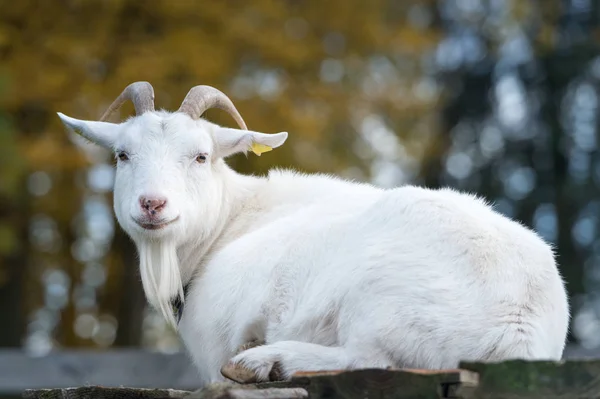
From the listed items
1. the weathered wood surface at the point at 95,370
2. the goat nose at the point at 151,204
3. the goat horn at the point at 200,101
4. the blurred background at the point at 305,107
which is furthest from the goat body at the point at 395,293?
the blurred background at the point at 305,107

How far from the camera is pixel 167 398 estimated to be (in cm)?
449

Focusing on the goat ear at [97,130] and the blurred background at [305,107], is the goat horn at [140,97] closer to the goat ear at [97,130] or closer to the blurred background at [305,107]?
the goat ear at [97,130]

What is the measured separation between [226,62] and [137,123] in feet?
24.8

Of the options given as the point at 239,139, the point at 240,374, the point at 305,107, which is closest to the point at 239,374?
the point at 240,374

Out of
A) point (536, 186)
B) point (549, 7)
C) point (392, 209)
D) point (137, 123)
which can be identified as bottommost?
point (536, 186)

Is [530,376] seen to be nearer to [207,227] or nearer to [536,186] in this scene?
[207,227]

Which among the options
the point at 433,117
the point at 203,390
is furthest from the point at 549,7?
the point at 203,390

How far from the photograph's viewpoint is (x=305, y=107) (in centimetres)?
1445

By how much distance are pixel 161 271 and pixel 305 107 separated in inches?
332

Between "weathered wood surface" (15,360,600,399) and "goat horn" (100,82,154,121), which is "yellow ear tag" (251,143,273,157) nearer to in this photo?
"goat horn" (100,82,154,121)

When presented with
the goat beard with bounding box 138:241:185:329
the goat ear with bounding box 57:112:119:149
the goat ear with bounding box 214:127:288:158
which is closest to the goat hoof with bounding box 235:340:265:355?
the goat beard with bounding box 138:241:185:329

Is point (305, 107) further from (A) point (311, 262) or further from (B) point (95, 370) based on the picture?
(A) point (311, 262)

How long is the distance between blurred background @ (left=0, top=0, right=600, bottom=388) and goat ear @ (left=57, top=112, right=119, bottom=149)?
6.31 metres

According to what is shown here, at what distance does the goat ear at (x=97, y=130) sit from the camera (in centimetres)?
663
